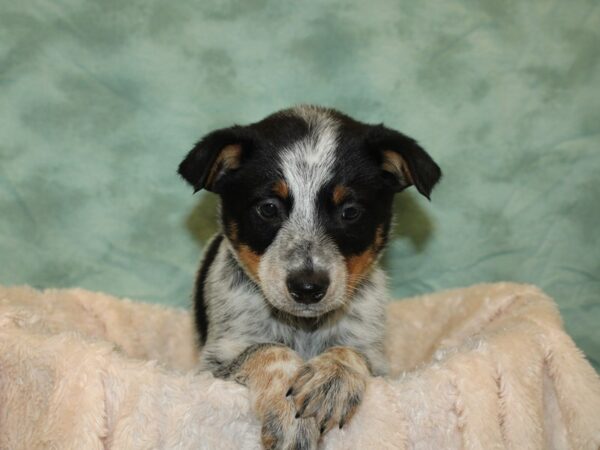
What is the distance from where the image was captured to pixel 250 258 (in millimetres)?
3539

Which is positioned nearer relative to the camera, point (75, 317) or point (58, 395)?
point (58, 395)

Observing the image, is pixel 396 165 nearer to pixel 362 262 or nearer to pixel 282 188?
pixel 362 262

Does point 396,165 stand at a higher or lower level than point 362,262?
higher

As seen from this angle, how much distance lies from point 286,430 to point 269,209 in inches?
44.7

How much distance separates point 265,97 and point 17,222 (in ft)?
5.99

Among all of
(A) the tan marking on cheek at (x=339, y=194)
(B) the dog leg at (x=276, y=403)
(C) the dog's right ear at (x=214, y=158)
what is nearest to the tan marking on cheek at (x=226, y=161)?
(C) the dog's right ear at (x=214, y=158)

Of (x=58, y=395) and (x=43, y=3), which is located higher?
(x=43, y=3)

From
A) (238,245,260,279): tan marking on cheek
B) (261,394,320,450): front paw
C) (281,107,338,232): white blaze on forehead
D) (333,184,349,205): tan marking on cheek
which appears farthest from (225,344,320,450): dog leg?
(333,184,349,205): tan marking on cheek

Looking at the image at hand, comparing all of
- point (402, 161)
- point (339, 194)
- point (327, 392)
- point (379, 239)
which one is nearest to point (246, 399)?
point (327, 392)

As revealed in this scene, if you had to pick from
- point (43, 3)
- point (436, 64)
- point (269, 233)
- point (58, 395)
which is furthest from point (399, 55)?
point (58, 395)

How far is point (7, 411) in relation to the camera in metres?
3.03

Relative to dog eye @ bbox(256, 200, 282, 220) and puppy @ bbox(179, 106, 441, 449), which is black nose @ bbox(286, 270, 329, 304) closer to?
puppy @ bbox(179, 106, 441, 449)

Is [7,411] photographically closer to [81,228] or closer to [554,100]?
[81,228]

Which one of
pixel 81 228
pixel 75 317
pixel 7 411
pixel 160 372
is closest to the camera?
pixel 160 372
